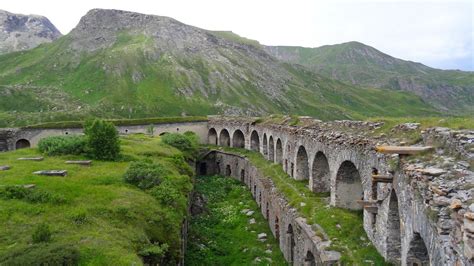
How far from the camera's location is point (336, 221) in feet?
61.7

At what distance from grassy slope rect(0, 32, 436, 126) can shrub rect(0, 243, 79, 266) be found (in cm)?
7257

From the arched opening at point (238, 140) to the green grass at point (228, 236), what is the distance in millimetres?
18717

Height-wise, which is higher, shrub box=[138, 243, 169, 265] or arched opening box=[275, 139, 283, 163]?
arched opening box=[275, 139, 283, 163]

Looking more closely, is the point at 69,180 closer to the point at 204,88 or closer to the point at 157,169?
the point at 157,169

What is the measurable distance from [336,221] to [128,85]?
334 ft

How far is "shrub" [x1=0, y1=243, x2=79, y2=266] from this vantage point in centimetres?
→ 1081

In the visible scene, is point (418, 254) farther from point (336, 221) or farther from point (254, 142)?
point (254, 142)

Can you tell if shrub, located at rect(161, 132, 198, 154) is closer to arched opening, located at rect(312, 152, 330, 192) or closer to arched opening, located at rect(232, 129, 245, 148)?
arched opening, located at rect(232, 129, 245, 148)

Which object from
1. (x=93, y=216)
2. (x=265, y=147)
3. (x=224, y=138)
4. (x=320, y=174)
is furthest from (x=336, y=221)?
(x=224, y=138)

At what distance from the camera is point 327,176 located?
24844 millimetres

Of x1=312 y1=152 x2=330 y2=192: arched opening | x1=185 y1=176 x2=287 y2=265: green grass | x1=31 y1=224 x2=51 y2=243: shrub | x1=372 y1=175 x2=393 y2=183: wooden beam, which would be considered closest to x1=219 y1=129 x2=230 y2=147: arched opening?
x1=185 y1=176 x2=287 y2=265: green grass

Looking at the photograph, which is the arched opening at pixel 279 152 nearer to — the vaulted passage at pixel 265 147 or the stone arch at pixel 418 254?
the vaulted passage at pixel 265 147

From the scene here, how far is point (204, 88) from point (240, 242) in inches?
3866

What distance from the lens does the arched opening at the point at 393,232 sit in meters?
14.0
